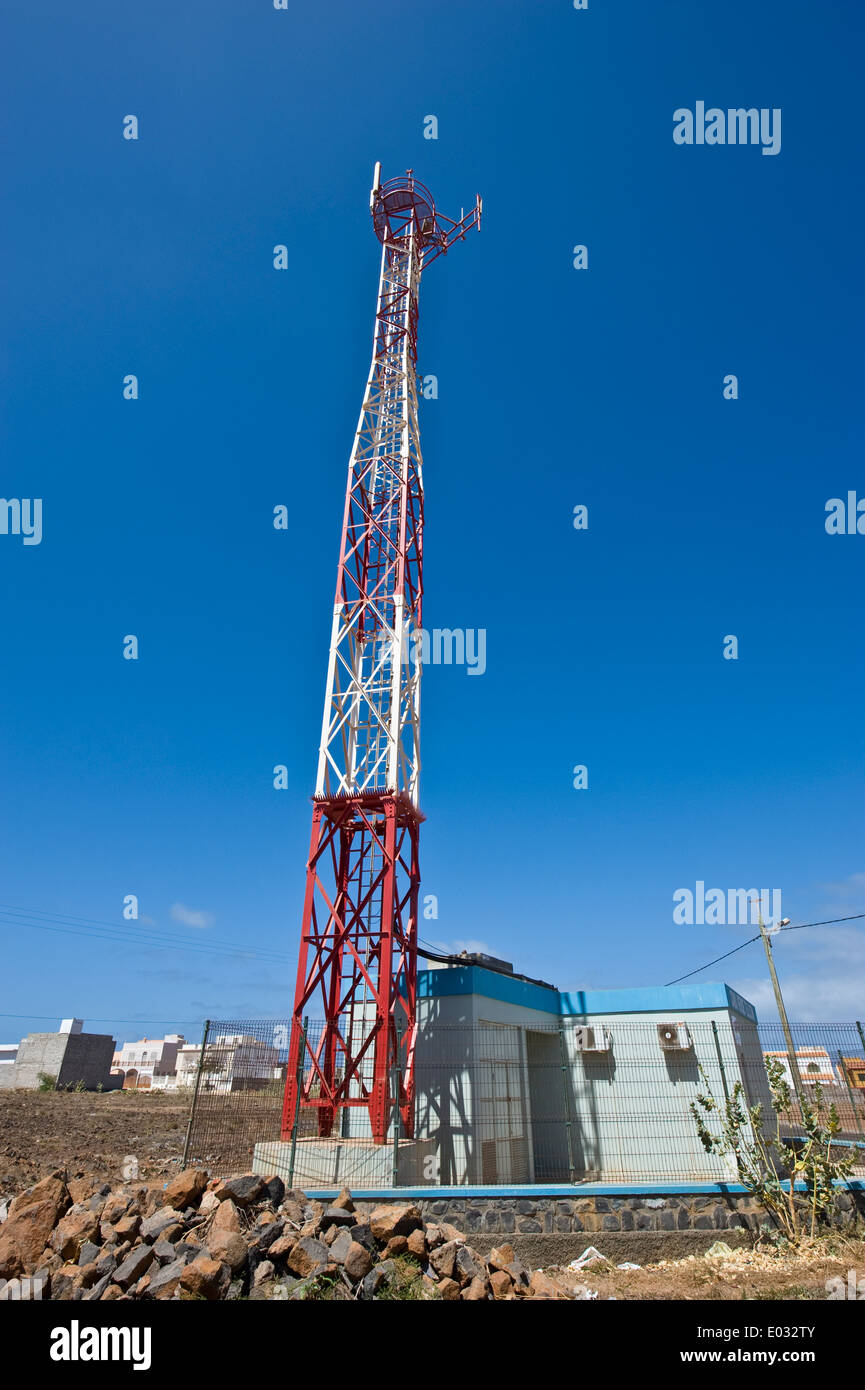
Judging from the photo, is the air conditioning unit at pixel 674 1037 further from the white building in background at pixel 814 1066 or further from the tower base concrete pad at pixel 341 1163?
the tower base concrete pad at pixel 341 1163

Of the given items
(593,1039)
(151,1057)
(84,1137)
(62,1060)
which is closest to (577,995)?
(593,1039)

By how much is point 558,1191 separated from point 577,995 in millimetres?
9618

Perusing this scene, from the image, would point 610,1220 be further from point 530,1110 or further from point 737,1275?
point 530,1110

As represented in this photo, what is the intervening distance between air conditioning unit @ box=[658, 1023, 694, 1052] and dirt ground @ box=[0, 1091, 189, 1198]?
11.9 m

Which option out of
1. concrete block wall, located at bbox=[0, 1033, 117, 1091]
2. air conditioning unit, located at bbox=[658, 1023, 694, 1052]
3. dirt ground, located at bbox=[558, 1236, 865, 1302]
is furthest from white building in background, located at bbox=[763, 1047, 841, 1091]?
concrete block wall, located at bbox=[0, 1033, 117, 1091]

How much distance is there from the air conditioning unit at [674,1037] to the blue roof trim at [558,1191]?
5927mm

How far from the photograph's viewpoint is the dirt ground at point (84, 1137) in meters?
17.2

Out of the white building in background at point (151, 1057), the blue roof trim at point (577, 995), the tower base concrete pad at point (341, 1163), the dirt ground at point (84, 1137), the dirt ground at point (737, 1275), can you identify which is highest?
the blue roof trim at point (577, 995)

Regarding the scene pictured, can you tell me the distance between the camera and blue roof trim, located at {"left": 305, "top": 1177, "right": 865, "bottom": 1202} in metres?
11.0

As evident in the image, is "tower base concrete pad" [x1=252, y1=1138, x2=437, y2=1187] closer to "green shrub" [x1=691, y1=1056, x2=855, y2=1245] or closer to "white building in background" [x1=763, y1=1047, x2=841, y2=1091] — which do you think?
"green shrub" [x1=691, y1=1056, x2=855, y2=1245]

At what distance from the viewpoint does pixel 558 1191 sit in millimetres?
11000

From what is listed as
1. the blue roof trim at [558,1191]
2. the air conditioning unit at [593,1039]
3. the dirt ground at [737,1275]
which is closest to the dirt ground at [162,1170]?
the dirt ground at [737,1275]
